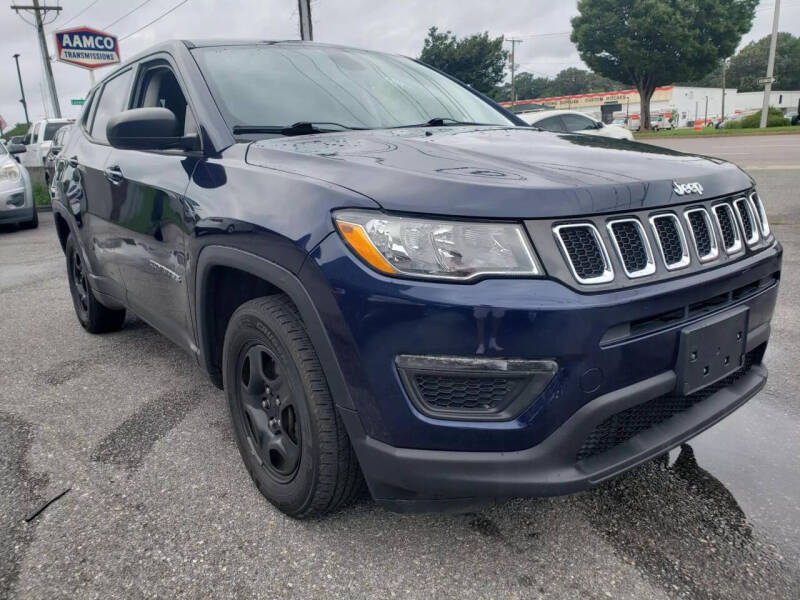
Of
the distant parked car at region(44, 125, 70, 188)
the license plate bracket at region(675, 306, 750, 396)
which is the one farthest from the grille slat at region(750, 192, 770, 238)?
the distant parked car at region(44, 125, 70, 188)

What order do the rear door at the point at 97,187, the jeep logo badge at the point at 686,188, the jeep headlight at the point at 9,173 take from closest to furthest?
1. the jeep logo badge at the point at 686,188
2. the rear door at the point at 97,187
3. the jeep headlight at the point at 9,173

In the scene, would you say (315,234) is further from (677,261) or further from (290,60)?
(290,60)

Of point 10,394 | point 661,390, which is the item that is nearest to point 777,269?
point 661,390

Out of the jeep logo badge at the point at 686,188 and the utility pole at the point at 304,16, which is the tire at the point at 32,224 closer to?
the utility pole at the point at 304,16

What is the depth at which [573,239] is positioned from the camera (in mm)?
1591

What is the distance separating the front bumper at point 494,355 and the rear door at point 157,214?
3.16 feet

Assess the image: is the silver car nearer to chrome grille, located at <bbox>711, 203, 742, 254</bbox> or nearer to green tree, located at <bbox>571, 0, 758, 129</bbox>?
chrome grille, located at <bbox>711, 203, 742, 254</bbox>

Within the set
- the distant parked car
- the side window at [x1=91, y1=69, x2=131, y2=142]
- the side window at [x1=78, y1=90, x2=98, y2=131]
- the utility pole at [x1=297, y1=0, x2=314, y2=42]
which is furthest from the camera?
the utility pole at [x1=297, y1=0, x2=314, y2=42]

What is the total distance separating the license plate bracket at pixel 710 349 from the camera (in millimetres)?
1717

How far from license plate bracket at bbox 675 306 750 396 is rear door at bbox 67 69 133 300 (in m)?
2.52

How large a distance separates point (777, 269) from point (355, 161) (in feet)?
4.80

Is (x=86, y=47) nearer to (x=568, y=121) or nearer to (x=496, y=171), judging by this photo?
(x=568, y=121)

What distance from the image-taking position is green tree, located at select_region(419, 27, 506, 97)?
1529 inches

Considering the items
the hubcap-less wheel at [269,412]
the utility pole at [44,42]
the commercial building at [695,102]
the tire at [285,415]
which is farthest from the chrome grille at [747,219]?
the commercial building at [695,102]
